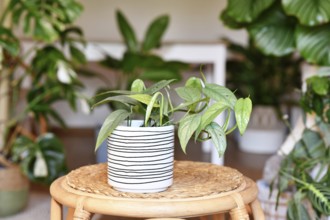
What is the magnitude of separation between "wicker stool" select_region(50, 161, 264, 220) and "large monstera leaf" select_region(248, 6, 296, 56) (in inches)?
35.6

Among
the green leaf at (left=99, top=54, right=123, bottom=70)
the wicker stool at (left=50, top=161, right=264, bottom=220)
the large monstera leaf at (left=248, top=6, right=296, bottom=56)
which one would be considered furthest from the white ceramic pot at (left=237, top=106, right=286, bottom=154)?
the wicker stool at (left=50, top=161, right=264, bottom=220)

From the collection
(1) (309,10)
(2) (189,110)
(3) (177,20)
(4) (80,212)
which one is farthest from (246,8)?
(3) (177,20)

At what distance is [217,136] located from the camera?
111 cm

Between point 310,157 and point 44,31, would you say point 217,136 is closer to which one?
point 310,157

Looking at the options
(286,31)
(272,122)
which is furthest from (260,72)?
(286,31)

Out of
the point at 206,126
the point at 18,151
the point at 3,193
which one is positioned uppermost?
the point at 206,126

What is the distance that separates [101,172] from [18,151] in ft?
2.91

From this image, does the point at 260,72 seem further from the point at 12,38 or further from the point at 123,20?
the point at 12,38

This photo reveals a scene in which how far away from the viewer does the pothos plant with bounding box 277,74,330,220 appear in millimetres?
1602

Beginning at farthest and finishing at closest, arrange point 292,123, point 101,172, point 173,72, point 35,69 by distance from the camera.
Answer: point 292,123 → point 173,72 → point 35,69 → point 101,172

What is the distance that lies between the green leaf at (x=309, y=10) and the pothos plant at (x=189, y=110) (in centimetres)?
78

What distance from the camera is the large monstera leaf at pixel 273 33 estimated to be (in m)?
2.06

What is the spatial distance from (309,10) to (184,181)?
36.1 inches

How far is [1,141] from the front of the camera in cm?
233
